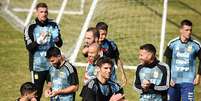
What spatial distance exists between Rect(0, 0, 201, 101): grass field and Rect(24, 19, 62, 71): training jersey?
2.30 meters

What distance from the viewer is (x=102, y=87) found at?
864 centimetres

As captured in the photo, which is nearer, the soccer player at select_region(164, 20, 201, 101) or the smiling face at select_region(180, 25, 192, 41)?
the smiling face at select_region(180, 25, 192, 41)

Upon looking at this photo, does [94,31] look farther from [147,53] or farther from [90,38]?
[147,53]

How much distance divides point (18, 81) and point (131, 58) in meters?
4.01

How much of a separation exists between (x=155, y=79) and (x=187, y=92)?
7.02 ft

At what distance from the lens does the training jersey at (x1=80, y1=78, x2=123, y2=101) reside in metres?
8.42

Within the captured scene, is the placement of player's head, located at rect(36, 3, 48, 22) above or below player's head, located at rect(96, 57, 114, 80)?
above

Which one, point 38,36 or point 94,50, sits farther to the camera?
point 38,36

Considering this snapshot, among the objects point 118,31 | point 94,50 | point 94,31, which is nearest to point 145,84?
point 94,50

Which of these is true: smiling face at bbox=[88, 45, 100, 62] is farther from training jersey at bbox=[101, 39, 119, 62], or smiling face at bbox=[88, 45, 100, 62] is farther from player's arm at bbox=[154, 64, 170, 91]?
→ training jersey at bbox=[101, 39, 119, 62]

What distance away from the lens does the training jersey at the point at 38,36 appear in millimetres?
12055

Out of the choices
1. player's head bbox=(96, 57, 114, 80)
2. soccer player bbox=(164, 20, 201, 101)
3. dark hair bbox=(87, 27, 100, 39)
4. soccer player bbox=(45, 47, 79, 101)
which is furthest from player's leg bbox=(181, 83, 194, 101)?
player's head bbox=(96, 57, 114, 80)

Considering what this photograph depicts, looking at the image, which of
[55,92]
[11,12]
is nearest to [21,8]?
[11,12]

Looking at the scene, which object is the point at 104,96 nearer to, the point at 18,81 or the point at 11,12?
the point at 18,81
